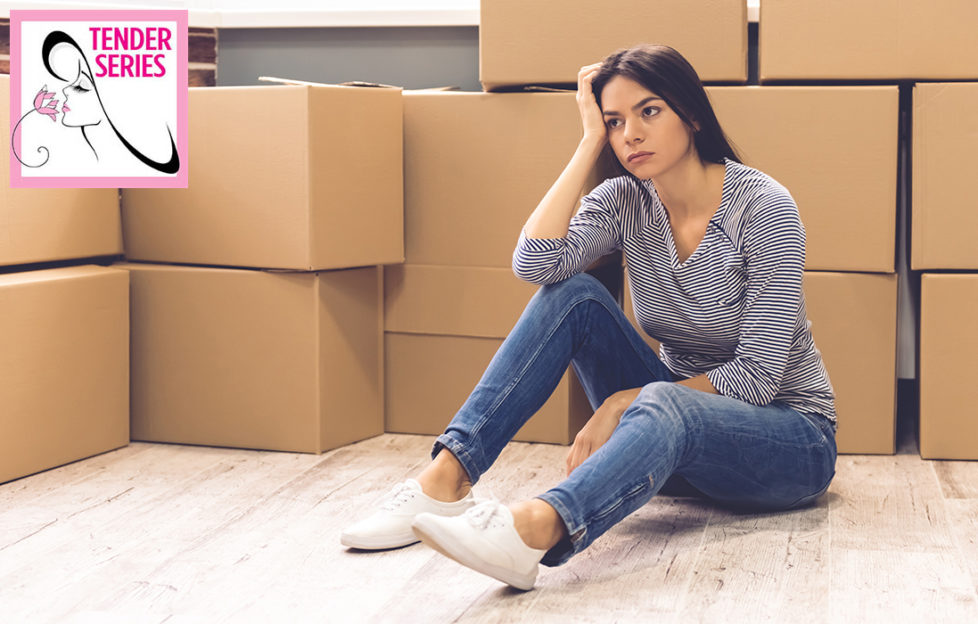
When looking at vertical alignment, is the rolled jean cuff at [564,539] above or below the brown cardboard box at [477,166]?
below

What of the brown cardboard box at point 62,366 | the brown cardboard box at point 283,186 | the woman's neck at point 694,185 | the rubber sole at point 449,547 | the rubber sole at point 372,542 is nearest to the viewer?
the rubber sole at point 449,547

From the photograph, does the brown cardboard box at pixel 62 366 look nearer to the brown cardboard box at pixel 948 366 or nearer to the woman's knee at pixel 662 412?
the woman's knee at pixel 662 412

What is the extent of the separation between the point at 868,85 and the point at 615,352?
2.28 ft

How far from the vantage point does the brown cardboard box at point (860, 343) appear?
5.88 ft

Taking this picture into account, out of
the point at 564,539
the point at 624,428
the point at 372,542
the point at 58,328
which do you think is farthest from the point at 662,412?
the point at 58,328

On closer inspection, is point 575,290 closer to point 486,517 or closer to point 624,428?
point 624,428

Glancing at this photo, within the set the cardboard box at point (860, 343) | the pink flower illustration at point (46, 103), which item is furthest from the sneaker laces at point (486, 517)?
the pink flower illustration at point (46, 103)

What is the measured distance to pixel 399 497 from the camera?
138 cm

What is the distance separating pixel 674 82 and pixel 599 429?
46cm

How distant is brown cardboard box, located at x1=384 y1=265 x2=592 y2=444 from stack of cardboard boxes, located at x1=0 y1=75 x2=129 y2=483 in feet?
1.58

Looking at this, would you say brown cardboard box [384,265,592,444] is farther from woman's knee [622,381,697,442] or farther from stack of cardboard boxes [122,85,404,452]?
woman's knee [622,381,697,442]

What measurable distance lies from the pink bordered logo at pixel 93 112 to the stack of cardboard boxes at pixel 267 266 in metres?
0.05

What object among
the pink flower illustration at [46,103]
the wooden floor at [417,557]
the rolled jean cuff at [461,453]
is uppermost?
the pink flower illustration at [46,103]

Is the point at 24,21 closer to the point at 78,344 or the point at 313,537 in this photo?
the point at 78,344
